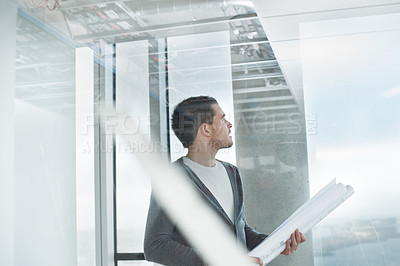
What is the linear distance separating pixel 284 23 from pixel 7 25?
1.32 meters

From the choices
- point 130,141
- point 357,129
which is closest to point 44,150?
point 130,141

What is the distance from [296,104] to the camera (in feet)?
6.90

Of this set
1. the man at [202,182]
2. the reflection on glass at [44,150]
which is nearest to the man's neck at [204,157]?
the man at [202,182]

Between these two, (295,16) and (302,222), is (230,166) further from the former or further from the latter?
(295,16)

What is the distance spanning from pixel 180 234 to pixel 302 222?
0.53m

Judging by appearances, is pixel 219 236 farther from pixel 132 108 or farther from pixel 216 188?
pixel 132 108

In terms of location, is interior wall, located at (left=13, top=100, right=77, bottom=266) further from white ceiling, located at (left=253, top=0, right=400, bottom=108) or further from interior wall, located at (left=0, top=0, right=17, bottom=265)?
white ceiling, located at (left=253, top=0, right=400, bottom=108)

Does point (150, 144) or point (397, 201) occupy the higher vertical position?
point (150, 144)

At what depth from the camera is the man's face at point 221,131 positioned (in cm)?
213

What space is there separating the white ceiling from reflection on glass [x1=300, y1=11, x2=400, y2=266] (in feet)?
0.11

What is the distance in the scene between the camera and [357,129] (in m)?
2.06

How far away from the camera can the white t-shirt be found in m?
2.05

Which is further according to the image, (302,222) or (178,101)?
(178,101)

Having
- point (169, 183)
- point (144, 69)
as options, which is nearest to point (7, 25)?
point (144, 69)
